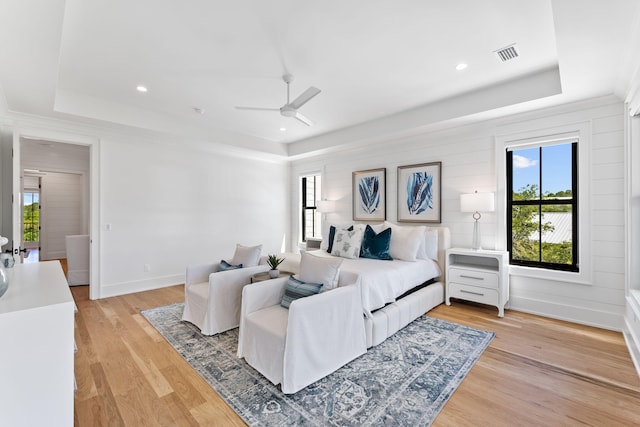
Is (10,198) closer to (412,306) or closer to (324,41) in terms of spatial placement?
(324,41)

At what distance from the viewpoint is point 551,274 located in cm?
345

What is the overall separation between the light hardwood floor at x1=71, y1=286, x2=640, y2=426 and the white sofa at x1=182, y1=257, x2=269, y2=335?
1.31ft

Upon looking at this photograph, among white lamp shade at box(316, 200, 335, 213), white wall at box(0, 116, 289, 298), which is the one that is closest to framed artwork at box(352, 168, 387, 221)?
white lamp shade at box(316, 200, 335, 213)

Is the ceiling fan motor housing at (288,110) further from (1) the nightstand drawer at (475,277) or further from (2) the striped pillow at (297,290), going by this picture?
(1) the nightstand drawer at (475,277)

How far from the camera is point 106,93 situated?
11.9 ft

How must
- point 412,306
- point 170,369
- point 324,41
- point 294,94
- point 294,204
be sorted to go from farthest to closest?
point 294,204, point 294,94, point 412,306, point 324,41, point 170,369

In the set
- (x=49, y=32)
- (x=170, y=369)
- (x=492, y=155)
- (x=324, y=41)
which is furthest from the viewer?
(x=492, y=155)

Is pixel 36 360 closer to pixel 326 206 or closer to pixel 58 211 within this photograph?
pixel 326 206

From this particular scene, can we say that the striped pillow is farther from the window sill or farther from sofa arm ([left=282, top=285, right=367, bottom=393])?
the window sill

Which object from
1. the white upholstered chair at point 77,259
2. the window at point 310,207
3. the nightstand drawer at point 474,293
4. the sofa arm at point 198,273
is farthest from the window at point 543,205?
the white upholstered chair at point 77,259

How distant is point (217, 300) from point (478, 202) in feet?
11.0

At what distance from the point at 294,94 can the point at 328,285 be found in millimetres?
2403

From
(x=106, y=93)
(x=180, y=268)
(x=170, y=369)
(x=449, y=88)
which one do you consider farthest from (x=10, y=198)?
(x=449, y=88)

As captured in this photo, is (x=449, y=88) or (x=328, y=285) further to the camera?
(x=449, y=88)
